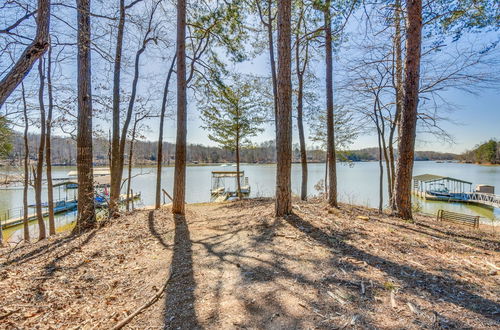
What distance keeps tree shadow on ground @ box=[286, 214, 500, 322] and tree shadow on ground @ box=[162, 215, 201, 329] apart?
1.99 meters

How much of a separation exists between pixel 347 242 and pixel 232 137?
876 centimetres

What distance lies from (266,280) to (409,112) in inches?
187

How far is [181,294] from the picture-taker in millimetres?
2283

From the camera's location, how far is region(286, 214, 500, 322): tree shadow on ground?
1863 millimetres

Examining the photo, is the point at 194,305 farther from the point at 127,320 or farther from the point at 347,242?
the point at 347,242

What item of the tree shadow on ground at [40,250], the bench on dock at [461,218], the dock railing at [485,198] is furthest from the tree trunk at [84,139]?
the dock railing at [485,198]

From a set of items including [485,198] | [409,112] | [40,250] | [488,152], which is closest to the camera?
[40,250]

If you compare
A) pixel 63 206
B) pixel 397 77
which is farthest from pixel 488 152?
pixel 63 206

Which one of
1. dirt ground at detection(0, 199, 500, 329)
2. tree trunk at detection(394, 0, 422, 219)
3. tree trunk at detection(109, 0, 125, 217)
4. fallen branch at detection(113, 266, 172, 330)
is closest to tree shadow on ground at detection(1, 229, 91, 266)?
dirt ground at detection(0, 199, 500, 329)

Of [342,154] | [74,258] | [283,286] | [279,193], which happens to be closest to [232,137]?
[342,154]

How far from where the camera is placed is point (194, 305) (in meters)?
2.07

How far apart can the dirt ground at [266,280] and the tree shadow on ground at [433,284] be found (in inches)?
0.4

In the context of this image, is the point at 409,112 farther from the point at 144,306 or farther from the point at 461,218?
the point at 144,306

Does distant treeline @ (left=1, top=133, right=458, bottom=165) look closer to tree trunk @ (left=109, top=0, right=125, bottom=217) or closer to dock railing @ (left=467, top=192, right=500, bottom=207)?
tree trunk @ (left=109, top=0, right=125, bottom=217)
